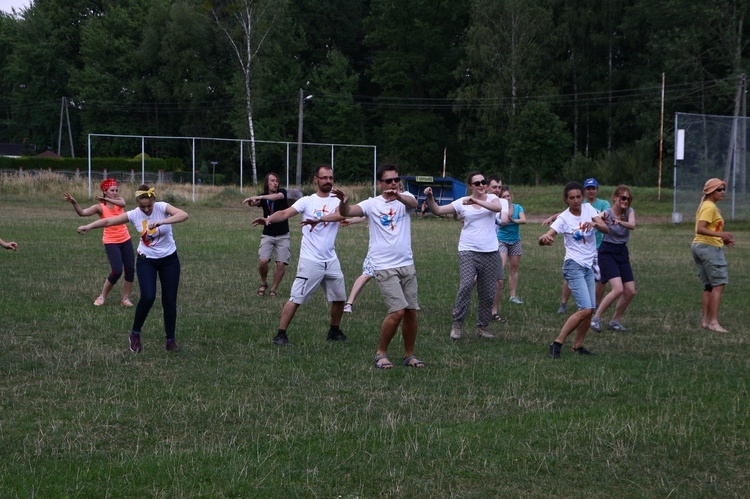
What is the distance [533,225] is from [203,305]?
24476 mm

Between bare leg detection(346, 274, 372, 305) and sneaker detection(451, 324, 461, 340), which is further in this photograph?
bare leg detection(346, 274, 372, 305)

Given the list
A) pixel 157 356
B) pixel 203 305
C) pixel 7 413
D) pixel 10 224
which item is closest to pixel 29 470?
pixel 7 413

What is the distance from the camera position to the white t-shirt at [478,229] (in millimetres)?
10008

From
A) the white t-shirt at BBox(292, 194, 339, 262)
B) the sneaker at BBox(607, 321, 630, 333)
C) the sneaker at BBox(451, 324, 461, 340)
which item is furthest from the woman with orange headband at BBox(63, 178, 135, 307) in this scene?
the sneaker at BBox(607, 321, 630, 333)

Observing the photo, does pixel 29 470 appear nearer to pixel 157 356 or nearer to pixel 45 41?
pixel 157 356

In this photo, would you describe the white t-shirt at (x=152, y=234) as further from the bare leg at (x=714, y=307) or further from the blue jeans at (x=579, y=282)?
the bare leg at (x=714, y=307)

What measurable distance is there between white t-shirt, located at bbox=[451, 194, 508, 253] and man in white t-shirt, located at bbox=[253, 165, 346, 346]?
151 cm

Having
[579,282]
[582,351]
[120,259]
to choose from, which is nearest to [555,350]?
[582,351]

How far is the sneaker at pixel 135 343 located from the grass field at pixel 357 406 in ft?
0.61

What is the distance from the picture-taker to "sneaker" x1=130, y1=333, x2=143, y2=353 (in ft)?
29.3

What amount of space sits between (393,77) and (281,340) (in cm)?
5888

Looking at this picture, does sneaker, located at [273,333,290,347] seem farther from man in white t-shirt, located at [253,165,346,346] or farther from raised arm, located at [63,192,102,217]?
raised arm, located at [63,192,102,217]

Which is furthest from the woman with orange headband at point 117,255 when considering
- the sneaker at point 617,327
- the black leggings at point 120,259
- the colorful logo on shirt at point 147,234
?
the sneaker at point 617,327

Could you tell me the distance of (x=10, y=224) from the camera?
27.0m
